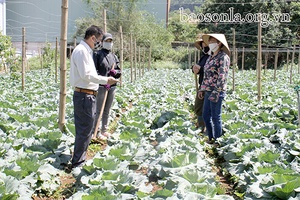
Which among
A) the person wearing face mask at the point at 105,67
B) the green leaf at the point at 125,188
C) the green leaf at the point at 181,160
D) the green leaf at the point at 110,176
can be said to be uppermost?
the person wearing face mask at the point at 105,67

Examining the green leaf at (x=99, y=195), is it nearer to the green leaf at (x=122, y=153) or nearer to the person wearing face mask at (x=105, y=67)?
the green leaf at (x=122, y=153)

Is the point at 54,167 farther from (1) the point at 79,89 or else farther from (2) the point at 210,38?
(2) the point at 210,38

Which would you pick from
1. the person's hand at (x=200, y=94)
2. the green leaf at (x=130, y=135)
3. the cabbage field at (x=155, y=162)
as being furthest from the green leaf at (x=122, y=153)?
the person's hand at (x=200, y=94)

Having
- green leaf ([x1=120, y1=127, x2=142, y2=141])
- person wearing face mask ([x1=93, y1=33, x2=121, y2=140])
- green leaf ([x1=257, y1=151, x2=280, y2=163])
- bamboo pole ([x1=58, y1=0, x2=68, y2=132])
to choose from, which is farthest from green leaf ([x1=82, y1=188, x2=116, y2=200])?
person wearing face mask ([x1=93, y1=33, x2=121, y2=140])

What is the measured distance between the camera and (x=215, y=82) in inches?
250

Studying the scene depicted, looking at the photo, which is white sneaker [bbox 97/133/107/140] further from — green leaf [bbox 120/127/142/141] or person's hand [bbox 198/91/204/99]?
person's hand [bbox 198/91/204/99]

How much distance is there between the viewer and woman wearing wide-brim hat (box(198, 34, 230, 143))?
6.23 metres

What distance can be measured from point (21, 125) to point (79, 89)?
5.35 feet

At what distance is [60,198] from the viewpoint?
14.3ft

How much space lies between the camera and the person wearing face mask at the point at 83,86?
489cm

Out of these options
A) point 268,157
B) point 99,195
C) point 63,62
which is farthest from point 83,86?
point 268,157

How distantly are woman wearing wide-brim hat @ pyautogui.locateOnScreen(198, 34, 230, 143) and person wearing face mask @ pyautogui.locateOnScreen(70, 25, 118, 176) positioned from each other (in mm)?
1907

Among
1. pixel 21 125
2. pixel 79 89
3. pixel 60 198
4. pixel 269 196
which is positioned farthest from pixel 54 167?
pixel 269 196

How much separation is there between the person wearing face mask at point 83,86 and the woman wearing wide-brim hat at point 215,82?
191 cm
